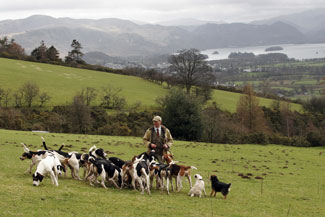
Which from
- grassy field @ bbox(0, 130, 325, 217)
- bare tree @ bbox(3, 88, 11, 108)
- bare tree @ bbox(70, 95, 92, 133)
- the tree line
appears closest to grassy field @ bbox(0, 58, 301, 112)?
bare tree @ bbox(3, 88, 11, 108)

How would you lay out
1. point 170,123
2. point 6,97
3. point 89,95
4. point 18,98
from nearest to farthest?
point 170,123, point 6,97, point 18,98, point 89,95

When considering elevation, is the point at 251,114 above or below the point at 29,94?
below

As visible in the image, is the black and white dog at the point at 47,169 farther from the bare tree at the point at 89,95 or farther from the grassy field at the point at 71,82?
the bare tree at the point at 89,95

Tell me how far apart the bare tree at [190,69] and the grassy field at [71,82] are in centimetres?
788

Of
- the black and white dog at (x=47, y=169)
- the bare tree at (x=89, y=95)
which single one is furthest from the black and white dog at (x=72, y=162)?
the bare tree at (x=89, y=95)

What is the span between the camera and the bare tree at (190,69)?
3216 inches

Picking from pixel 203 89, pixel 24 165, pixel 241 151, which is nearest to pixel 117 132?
pixel 241 151

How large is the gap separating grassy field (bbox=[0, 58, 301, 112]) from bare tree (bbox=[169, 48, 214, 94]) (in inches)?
310

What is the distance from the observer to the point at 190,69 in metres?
83.3

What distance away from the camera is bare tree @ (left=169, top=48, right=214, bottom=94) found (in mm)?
81688

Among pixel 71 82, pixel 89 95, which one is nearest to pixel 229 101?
pixel 89 95

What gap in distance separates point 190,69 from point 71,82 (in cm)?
3203

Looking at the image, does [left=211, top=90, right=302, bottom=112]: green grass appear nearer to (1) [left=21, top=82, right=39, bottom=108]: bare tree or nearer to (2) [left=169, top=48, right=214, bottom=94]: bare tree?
(2) [left=169, top=48, right=214, bottom=94]: bare tree

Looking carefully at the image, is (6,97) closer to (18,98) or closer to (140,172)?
(18,98)
